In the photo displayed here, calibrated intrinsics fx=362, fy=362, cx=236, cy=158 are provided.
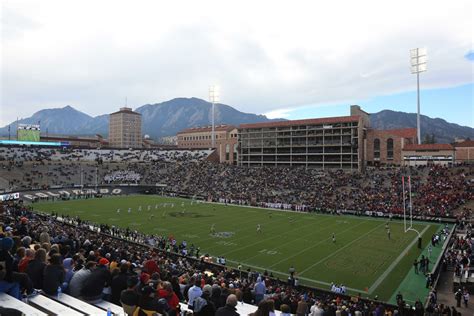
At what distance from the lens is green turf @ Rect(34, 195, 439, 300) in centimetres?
2460

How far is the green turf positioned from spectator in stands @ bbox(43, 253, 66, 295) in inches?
715

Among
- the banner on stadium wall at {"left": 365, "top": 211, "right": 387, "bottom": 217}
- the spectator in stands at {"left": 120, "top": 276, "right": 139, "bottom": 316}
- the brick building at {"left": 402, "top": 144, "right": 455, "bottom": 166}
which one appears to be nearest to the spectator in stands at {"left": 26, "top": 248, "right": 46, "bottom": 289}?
the spectator in stands at {"left": 120, "top": 276, "right": 139, "bottom": 316}

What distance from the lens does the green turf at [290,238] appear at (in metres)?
24.6

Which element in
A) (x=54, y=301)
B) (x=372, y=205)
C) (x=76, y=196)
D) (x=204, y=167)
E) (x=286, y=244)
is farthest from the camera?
(x=204, y=167)

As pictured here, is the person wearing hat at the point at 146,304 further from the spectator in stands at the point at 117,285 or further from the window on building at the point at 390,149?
the window on building at the point at 390,149

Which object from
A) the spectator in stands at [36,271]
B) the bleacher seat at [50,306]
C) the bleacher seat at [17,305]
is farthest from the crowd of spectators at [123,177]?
the bleacher seat at [17,305]

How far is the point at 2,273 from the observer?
5973mm

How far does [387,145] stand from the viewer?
233 ft

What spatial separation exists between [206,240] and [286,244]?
7.25 m

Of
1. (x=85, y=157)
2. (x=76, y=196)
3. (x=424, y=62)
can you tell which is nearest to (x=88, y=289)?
(x=76, y=196)

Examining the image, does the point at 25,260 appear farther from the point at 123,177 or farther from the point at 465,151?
the point at 123,177

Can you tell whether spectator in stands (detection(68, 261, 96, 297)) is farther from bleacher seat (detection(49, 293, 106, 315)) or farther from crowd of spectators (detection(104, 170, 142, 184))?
crowd of spectators (detection(104, 170, 142, 184))

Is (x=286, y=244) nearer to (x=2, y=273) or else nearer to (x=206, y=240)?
(x=206, y=240)

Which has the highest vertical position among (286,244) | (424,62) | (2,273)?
(424,62)
